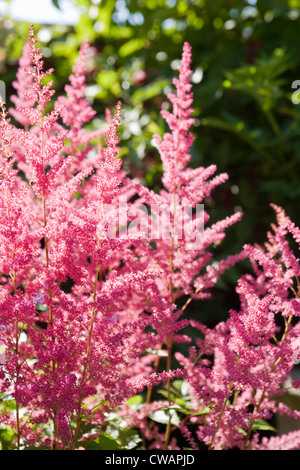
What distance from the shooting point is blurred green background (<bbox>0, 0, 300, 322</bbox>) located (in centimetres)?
268

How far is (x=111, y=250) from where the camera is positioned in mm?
1059

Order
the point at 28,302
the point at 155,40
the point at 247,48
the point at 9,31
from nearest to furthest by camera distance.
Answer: the point at 28,302, the point at 247,48, the point at 155,40, the point at 9,31

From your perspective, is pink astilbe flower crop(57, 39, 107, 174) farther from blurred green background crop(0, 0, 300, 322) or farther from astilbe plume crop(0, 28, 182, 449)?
blurred green background crop(0, 0, 300, 322)

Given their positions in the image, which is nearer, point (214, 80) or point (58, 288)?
point (58, 288)

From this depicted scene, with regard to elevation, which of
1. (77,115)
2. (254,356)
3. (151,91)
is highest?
(151,91)

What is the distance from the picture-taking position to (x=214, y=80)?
278 centimetres

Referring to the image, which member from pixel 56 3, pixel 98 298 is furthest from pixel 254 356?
pixel 56 3

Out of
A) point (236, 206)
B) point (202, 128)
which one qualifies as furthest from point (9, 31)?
point (236, 206)

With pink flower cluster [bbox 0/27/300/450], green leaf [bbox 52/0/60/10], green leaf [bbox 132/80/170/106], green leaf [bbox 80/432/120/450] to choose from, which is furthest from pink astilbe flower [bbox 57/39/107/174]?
green leaf [bbox 52/0/60/10]

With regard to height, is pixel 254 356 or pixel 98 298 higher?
pixel 98 298

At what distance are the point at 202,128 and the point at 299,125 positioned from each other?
1.99 feet

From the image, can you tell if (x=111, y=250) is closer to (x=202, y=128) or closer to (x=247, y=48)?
(x=202, y=128)

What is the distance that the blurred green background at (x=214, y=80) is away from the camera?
268cm

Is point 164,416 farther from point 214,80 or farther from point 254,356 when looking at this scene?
point 214,80
